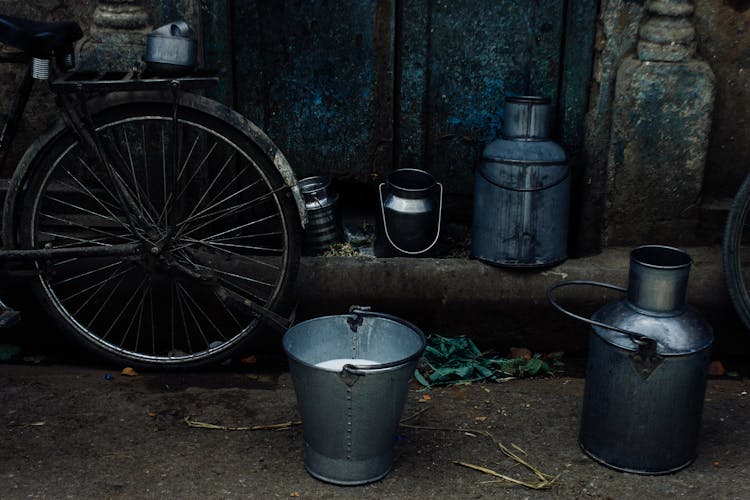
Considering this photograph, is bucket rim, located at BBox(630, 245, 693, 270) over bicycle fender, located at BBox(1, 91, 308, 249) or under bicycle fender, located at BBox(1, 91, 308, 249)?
under

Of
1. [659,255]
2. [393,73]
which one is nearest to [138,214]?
[393,73]

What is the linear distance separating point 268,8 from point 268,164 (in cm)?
101

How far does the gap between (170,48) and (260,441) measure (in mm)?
1709

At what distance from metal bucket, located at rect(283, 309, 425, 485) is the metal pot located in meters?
1.28

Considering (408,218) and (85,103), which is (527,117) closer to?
(408,218)

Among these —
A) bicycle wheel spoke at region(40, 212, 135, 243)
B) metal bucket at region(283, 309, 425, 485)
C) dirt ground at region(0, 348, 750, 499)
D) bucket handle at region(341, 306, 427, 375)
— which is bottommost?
dirt ground at region(0, 348, 750, 499)

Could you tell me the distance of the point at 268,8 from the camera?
4.78 m

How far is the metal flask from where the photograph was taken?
4.50 meters

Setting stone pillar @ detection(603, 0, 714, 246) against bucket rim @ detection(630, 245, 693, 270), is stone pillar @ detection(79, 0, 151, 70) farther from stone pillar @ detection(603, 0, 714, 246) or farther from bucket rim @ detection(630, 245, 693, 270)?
bucket rim @ detection(630, 245, 693, 270)

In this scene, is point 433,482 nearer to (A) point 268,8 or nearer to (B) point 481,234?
(B) point 481,234

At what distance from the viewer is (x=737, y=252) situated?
4.39 metres

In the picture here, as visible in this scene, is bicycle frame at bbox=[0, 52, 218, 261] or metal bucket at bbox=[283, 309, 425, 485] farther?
bicycle frame at bbox=[0, 52, 218, 261]

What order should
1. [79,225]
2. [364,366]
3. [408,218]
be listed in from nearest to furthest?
[364,366], [79,225], [408,218]

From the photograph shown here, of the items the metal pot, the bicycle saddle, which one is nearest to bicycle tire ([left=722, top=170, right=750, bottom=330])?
the metal pot
